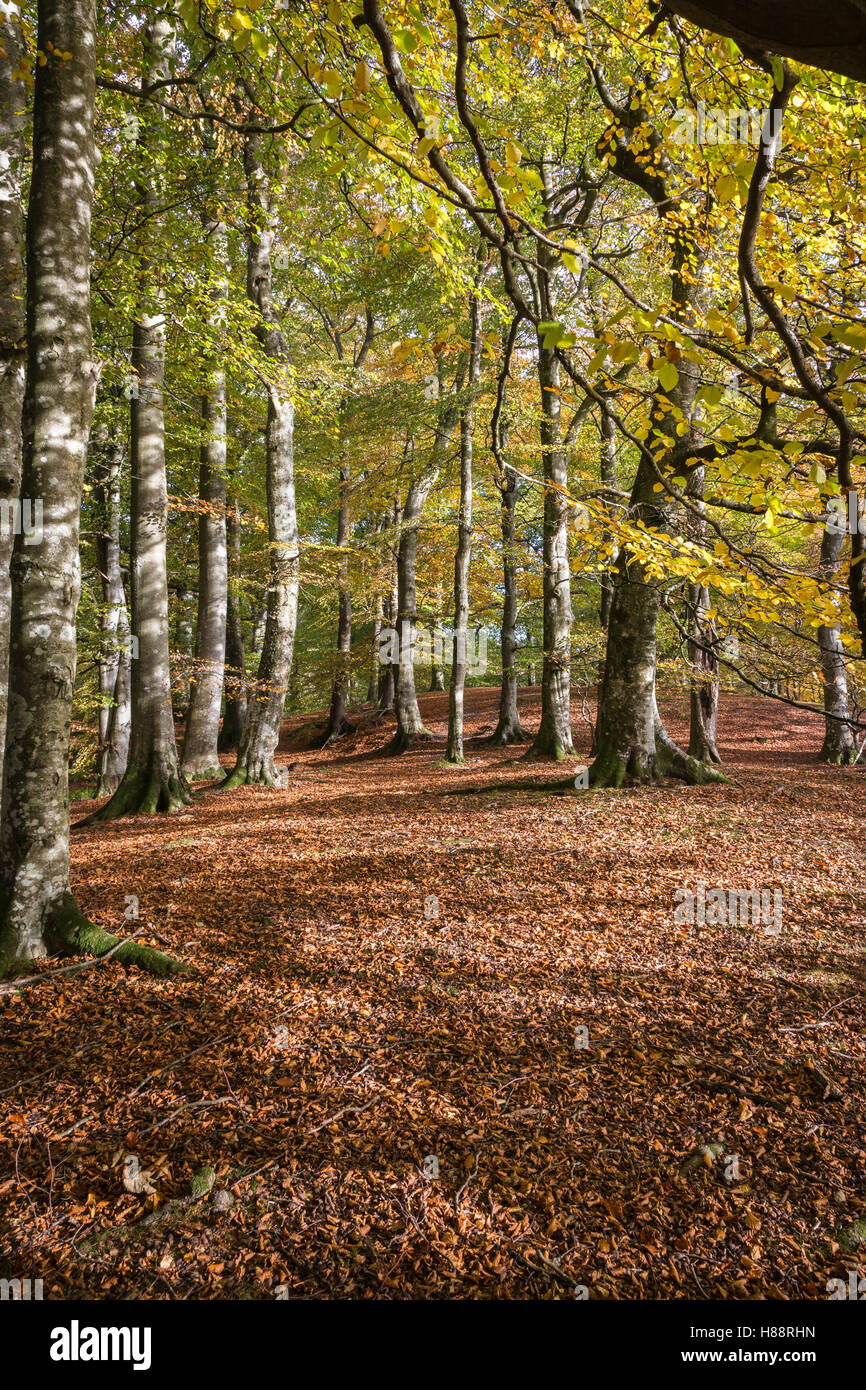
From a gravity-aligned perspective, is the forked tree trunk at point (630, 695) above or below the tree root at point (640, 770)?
above

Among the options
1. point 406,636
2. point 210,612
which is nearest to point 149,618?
point 210,612

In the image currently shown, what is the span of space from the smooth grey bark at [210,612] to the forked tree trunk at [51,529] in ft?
24.9

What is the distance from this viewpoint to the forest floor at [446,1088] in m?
1.94

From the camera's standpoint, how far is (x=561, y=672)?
11.7 metres

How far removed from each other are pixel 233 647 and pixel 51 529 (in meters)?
14.0

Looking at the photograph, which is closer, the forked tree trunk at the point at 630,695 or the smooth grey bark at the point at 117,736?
the forked tree trunk at the point at 630,695

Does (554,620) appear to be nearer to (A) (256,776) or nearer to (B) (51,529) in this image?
(A) (256,776)

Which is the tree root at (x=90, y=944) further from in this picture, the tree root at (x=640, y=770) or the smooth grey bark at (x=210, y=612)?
the smooth grey bark at (x=210, y=612)

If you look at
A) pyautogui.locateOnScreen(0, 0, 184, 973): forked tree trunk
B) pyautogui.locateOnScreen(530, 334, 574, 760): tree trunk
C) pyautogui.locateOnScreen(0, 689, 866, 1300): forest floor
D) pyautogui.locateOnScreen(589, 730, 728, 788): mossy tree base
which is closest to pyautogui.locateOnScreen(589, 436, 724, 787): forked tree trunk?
pyautogui.locateOnScreen(589, 730, 728, 788): mossy tree base

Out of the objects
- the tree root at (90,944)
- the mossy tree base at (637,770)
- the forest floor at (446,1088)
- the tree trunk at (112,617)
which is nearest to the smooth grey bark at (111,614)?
the tree trunk at (112,617)

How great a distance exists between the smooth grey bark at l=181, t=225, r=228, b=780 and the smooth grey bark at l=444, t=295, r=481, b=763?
14.2 ft

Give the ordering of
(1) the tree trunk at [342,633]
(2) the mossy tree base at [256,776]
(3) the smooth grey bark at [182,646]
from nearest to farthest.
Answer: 1. (2) the mossy tree base at [256,776]
2. (3) the smooth grey bark at [182,646]
3. (1) the tree trunk at [342,633]
